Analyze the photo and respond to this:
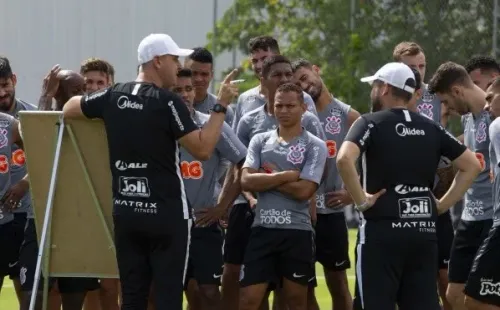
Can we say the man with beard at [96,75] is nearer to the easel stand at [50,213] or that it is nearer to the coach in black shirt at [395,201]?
the easel stand at [50,213]

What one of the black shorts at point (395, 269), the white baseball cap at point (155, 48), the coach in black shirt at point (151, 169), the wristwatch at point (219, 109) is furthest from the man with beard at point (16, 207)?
the black shorts at point (395, 269)

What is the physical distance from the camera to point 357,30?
2627 centimetres

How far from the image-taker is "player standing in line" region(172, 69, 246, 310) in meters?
11.8

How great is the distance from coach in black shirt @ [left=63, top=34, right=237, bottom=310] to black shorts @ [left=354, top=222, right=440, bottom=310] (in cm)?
130

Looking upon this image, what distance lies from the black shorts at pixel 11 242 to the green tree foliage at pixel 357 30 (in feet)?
44.8

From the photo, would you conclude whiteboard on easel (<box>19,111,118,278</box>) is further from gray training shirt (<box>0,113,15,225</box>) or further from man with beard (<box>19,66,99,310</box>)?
gray training shirt (<box>0,113,15,225</box>)

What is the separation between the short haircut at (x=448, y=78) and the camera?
11.4 meters

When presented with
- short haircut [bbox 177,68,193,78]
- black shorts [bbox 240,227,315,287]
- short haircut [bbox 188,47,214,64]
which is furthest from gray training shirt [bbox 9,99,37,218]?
black shorts [bbox 240,227,315,287]

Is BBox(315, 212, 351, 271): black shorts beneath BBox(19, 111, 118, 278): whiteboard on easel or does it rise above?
beneath

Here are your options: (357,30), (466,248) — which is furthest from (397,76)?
(357,30)

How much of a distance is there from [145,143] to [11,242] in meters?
2.85

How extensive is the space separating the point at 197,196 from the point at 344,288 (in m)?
1.73

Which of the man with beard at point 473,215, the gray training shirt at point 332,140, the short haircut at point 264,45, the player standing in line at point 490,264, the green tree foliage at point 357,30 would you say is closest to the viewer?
the player standing in line at point 490,264

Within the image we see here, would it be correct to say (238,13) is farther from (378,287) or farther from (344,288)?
(378,287)
